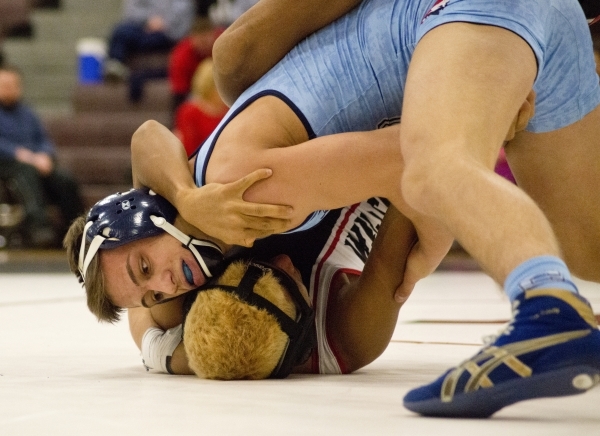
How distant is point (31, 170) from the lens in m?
6.60

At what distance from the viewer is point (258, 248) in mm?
2152

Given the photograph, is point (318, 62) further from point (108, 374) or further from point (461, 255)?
point (461, 255)

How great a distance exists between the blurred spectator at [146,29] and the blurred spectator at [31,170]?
51.5 inches

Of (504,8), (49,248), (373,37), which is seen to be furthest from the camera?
(49,248)

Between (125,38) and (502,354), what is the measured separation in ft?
23.7

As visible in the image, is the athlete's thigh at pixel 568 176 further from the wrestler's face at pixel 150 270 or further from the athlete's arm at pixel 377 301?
the wrestler's face at pixel 150 270

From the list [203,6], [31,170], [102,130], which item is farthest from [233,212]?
[203,6]

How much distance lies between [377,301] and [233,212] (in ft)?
1.39

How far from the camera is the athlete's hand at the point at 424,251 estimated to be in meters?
2.03

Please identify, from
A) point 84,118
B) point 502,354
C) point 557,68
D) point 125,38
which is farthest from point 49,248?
point 502,354

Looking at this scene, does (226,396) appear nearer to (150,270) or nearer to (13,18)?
(150,270)

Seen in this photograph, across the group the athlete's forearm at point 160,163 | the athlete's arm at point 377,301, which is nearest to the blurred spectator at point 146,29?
the athlete's forearm at point 160,163

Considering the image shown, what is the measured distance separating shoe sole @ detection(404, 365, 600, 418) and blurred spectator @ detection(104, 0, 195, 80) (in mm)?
7106

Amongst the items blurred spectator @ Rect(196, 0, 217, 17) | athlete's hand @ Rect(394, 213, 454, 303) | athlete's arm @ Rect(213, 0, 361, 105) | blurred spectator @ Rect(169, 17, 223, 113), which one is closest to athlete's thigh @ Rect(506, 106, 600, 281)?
athlete's hand @ Rect(394, 213, 454, 303)
